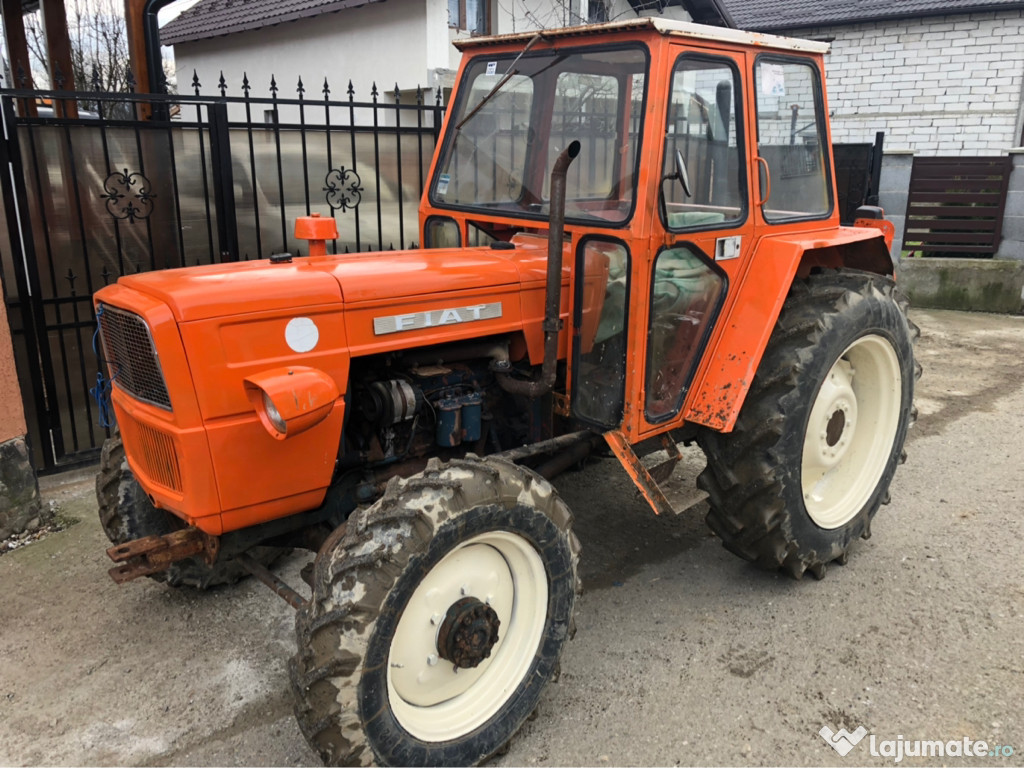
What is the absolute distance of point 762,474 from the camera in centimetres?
312

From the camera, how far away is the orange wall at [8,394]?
3.86 meters

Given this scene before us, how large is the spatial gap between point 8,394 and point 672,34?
3.44 metres

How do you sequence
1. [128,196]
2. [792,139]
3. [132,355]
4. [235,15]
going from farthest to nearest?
1. [235,15]
2. [128,196]
3. [792,139]
4. [132,355]

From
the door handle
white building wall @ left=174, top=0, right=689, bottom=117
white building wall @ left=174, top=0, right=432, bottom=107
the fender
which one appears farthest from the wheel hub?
white building wall @ left=174, top=0, right=432, bottom=107

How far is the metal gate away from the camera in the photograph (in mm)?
4410

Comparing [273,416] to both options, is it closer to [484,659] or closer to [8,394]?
[484,659]

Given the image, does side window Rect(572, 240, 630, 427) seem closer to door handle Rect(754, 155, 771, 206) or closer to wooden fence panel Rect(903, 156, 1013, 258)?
door handle Rect(754, 155, 771, 206)

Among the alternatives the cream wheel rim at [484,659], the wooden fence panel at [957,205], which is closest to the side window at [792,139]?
the cream wheel rim at [484,659]

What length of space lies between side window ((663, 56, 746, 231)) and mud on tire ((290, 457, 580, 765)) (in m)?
1.20

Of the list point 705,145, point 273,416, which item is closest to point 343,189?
point 705,145

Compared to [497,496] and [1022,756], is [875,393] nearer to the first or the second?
[1022,756]

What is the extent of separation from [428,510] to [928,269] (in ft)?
30.3

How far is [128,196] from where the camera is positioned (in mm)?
4727

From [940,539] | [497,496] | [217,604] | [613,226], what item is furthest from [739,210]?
[217,604]
